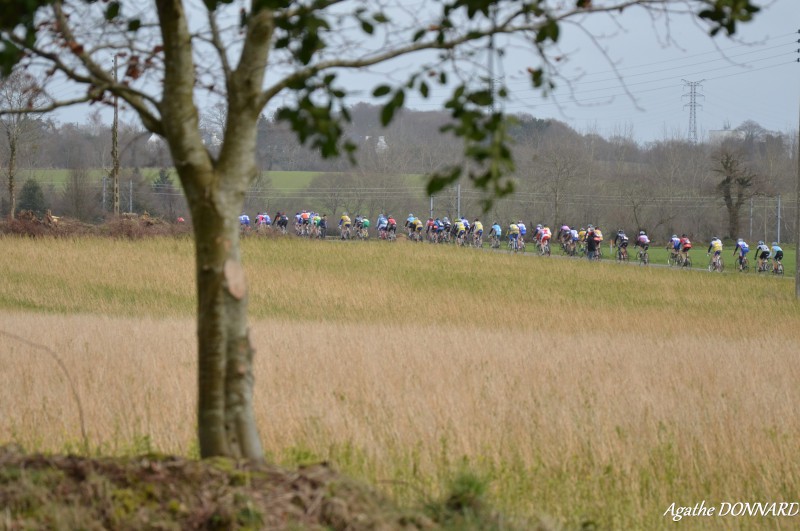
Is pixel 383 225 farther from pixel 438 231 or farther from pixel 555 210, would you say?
pixel 555 210

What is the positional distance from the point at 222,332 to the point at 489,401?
5240 mm

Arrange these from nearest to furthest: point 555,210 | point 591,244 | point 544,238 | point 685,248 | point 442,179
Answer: point 442,179
point 591,244
point 685,248
point 544,238
point 555,210

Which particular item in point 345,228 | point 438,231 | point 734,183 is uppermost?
point 734,183

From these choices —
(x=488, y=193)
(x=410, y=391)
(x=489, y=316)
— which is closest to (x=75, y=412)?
(x=410, y=391)

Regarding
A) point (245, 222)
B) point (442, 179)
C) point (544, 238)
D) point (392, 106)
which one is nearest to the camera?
point (442, 179)

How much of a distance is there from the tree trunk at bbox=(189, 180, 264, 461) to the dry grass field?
1.32 m

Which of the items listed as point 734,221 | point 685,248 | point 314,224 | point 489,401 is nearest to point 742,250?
point 685,248

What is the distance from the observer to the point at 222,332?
4.75 metres

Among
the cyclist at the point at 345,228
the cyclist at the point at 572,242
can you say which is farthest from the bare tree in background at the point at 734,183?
the cyclist at the point at 345,228

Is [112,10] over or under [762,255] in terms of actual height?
over

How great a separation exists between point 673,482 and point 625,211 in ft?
272

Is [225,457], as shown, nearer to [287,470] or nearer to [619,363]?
[287,470]

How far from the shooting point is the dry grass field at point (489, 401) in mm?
6977

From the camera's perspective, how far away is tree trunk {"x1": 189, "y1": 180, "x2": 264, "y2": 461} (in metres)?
4.74
